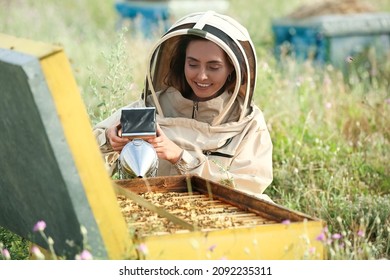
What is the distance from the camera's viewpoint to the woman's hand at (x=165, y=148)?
4500mm

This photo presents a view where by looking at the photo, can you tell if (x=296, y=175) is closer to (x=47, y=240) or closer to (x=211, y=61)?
(x=211, y=61)

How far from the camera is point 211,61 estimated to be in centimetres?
498

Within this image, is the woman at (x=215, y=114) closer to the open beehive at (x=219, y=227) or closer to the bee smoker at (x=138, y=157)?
the bee smoker at (x=138, y=157)

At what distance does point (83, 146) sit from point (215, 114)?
6.56ft

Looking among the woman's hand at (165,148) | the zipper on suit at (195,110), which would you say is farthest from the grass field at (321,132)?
the woman's hand at (165,148)

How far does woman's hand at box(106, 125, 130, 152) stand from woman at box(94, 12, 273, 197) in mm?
131

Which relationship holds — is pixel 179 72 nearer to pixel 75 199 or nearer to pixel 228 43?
pixel 228 43

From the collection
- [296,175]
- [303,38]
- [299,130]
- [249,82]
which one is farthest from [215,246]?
[303,38]

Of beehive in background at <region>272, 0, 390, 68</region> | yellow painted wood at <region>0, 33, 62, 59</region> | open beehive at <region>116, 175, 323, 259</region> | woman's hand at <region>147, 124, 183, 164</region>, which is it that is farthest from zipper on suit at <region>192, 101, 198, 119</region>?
Result: beehive in background at <region>272, 0, 390, 68</region>

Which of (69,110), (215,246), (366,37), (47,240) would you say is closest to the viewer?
(69,110)

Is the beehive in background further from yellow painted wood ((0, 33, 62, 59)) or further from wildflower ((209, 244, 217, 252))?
wildflower ((209, 244, 217, 252))

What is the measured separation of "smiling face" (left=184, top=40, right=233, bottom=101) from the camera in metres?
4.96

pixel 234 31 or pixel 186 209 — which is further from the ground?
pixel 234 31

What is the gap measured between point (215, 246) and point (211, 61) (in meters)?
1.76
